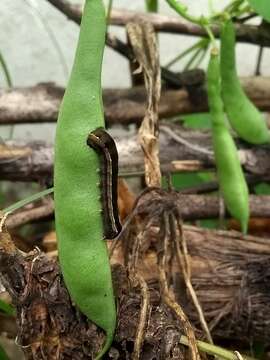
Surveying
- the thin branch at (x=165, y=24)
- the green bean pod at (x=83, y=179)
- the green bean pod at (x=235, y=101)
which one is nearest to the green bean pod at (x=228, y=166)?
the green bean pod at (x=235, y=101)

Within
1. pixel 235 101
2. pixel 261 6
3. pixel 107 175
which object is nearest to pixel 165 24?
pixel 235 101

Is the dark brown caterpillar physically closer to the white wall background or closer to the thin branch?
the thin branch

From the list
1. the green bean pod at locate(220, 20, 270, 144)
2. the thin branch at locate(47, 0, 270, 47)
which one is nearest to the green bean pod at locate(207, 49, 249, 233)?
the green bean pod at locate(220, 20, 270, 144)

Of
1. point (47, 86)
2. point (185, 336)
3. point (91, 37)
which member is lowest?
point (185, 336)

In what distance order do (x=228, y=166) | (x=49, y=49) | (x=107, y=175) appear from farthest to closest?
(x=49, y=49) → (x=228, y=166) → (x=107, y=175)

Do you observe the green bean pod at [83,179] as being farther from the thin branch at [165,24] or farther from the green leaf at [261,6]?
the thin branch at [165,24]

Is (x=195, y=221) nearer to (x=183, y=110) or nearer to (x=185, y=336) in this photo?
(x=183, y=110)

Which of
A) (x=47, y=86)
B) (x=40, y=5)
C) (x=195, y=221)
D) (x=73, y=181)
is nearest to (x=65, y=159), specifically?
(x=73, y=181)

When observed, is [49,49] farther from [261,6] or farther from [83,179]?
[83,179]
